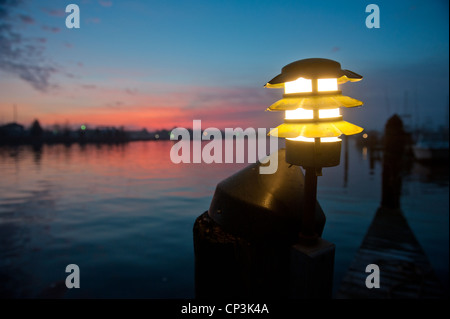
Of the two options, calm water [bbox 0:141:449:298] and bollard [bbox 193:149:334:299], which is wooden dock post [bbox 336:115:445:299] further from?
bollard [bbox 193:149:334:299]

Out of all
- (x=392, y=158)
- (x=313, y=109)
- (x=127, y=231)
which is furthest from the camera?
(x=127, y=231)

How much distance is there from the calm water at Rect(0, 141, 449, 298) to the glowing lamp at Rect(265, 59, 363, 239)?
9527 mm

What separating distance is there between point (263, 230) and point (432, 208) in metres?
24.9

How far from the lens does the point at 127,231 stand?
15.6m

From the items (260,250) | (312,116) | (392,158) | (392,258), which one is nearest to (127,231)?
(392,258)

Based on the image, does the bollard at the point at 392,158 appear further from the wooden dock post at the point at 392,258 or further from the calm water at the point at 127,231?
the calm water at the point at 127,231

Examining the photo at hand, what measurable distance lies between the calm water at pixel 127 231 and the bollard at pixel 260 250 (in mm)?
9037

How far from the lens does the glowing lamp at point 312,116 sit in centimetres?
164

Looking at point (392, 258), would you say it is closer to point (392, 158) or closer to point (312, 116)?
point (392, 158)

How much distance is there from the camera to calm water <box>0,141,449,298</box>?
10383 mm

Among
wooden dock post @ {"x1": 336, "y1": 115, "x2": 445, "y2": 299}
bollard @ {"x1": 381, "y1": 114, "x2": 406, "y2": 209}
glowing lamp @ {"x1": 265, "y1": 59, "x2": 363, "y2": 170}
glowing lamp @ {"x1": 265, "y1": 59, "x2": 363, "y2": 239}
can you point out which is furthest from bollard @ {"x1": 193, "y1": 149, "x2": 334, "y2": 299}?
bollard @ {"x1": 381, "y1": 114, "x2": 406, "y2": 209}

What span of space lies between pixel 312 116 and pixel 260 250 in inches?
38.0

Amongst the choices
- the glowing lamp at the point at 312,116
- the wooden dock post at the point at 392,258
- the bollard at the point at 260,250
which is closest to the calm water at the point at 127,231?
the wooden dock post at the point at 392,258
